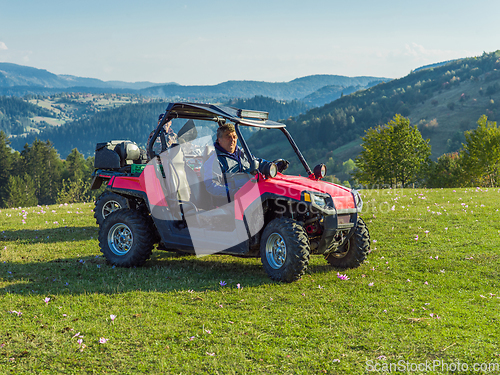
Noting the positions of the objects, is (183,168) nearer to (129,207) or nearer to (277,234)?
(129,207)

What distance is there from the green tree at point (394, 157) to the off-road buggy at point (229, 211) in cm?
4361

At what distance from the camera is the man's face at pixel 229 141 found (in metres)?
7.52

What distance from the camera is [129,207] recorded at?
28.5 ft

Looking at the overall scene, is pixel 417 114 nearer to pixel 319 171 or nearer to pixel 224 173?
pixel 319 171

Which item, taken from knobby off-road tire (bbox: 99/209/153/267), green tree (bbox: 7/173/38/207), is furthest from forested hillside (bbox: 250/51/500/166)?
knobby off-road tire (bbox: 99/209/153/267)

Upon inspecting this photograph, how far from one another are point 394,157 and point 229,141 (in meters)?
45.5

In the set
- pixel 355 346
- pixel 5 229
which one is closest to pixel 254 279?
pixel 355 346

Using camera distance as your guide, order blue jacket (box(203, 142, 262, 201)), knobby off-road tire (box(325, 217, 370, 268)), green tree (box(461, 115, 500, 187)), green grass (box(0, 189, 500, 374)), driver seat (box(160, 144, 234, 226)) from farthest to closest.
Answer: green tree (box(461, 115, 500, 187))
driver seat (box(160, 144, 234, 226))
knobby off-road tire (box(325, 217, 370, 268))
blue jacket (box(203, 142, 262, 201))
green grass (box(0, 189, 500, 374))

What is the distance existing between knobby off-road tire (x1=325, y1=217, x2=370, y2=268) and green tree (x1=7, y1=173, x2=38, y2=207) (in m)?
86.0

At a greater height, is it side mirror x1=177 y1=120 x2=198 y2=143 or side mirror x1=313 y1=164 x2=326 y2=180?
side mirror x1=177 y1=120 x2=198 y2=143

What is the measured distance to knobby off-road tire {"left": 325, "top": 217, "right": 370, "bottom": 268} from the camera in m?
7.43

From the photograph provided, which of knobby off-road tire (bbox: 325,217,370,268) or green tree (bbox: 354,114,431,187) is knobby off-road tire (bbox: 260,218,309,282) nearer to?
knobby off-road tire (bbox: 325,217,370,268)

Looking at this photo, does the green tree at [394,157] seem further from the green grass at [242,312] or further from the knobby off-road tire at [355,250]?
the knobby off-road tire at [355,250]

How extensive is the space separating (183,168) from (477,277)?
18.9 feet
